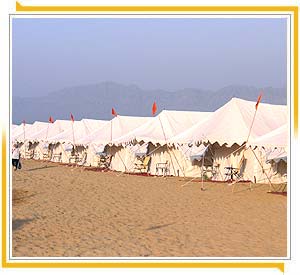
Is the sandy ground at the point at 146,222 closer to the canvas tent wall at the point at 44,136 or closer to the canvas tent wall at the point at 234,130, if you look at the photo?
the canvas tent wall at the point at 234,130

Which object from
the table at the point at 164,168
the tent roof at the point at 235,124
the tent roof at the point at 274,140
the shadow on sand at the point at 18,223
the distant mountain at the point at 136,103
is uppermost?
the distant mountain at the point at 136,103

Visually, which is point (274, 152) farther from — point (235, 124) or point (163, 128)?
point (163, 128)

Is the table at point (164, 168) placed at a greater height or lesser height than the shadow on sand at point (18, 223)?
greater

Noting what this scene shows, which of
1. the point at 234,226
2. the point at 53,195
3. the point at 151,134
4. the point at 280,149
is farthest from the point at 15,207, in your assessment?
the point at 151,134

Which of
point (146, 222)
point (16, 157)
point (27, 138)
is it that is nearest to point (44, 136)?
point (27, 138)

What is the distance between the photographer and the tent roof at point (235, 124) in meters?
16.4

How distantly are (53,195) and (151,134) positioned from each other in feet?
29.9

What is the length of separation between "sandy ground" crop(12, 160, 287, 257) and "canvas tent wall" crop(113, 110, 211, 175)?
5463 millimetres

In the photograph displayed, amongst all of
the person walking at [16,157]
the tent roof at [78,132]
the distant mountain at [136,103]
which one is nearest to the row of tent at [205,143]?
the tent roof at [78,132]

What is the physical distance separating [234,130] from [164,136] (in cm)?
430

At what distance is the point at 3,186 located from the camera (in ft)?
15.0

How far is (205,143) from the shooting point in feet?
55.4

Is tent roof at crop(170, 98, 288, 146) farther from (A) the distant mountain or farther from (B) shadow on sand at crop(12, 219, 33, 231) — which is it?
(A) the distant mountain

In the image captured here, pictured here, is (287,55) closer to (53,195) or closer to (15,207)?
(15,207)
